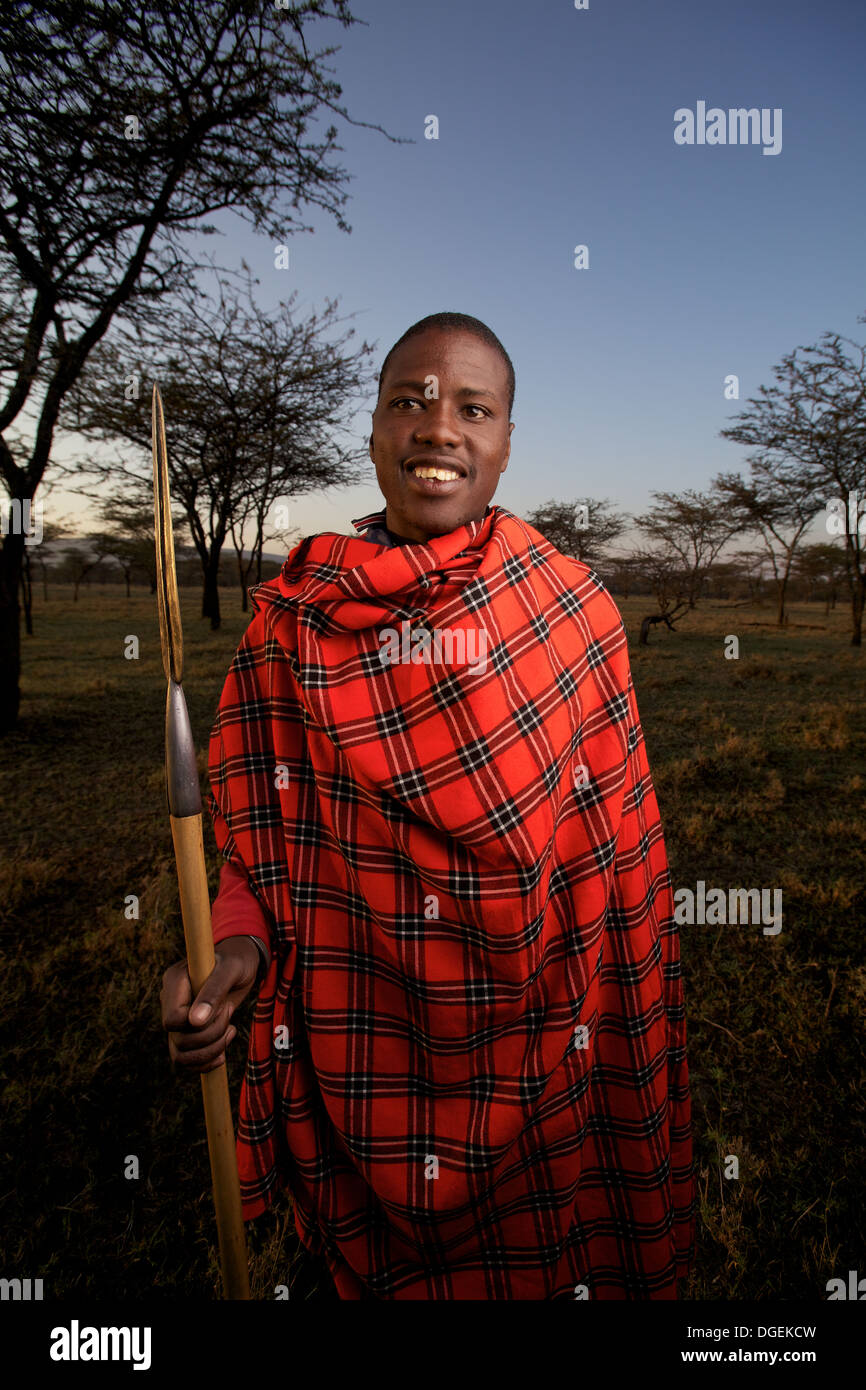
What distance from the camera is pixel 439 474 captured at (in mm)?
1202

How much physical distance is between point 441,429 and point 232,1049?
2296 mm

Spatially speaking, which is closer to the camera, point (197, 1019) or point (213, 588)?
point (197, 1019)

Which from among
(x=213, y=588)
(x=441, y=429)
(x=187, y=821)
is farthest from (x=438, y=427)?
(x=213, y=588)

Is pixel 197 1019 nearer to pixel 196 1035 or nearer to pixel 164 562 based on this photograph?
pixel 196 1035

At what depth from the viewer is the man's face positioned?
119 centimetres

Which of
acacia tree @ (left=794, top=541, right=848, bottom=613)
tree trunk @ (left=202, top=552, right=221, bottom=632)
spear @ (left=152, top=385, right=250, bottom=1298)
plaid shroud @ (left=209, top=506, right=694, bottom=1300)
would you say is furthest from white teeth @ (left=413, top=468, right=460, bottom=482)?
acacia tree @ (left=794, top=541, right=848, bottom=613)

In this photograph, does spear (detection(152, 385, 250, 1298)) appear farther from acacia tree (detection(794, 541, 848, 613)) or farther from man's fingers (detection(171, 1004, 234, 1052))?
acacia tree (detection(794, 541, 848, 613))

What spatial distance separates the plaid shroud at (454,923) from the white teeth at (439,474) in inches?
5.2

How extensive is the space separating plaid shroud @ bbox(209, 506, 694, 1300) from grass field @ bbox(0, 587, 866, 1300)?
48cm

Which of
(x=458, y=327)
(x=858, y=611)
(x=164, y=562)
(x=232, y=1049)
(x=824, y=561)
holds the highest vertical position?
(x=824, y=561)

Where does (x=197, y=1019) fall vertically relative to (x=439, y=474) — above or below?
below

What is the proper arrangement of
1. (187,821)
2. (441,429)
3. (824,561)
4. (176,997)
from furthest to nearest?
1. (824,561)
2. (441,429)
3. (176,997)
4. (187,821)

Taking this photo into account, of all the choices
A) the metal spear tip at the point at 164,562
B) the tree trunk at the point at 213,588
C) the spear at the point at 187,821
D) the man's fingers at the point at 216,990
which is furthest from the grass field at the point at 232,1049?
the tree trunk at the point at 213,588
